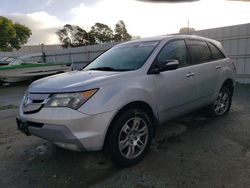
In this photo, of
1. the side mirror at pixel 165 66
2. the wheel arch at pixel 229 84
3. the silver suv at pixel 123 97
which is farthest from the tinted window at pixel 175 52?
the wheel arch at pixel 229 84

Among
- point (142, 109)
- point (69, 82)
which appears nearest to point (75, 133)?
point (69, 82)

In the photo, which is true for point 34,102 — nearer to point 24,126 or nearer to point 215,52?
point 24,126

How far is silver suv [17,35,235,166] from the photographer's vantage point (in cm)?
259

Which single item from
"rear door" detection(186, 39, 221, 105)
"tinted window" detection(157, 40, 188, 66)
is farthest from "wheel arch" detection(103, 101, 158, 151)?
"rear door" detection(186, 39, 221, 105)

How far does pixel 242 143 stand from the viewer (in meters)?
3.56

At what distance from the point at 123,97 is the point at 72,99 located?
0.60 metres

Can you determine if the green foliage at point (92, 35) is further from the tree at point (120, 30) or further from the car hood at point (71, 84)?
the car hood at point (71, 84)

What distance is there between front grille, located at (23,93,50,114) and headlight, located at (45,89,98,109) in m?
0.17

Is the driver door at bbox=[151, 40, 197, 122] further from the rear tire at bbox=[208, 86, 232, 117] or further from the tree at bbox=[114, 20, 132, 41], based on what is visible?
the tree at bbox=[114, 20, 132, 41]

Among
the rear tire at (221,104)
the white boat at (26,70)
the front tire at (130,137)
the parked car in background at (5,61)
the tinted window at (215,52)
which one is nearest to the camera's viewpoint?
the front tire at (130,137)

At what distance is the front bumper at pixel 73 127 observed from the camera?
2.54 metres

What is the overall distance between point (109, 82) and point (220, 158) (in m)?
1.79

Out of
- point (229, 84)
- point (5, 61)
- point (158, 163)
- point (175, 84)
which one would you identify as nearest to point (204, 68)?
point (175, 84)

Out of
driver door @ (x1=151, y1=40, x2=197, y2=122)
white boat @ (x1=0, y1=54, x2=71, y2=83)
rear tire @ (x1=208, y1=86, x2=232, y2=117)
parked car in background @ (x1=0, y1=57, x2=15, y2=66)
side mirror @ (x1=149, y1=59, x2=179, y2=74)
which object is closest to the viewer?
side mirror @ (x1=149, y1=59, x2=179, y2=74)
